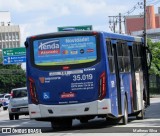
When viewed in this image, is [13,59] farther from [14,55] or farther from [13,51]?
[13,51]

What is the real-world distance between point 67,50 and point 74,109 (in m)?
1.77

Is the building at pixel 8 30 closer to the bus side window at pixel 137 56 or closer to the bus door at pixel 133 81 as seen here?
the bus side window at pixel 137 56

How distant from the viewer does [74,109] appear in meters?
19.1

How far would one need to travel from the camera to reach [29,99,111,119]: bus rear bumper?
18984 millimetres

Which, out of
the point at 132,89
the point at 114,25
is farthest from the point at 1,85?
the point at 132,89

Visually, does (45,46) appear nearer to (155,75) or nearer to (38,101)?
(38,101)

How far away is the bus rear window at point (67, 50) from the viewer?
19.3 meters

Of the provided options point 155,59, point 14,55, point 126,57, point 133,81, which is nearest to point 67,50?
point 126,57

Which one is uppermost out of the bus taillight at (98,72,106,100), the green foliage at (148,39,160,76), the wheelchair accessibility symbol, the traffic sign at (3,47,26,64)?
the bus taillight at (98,72,106,100)

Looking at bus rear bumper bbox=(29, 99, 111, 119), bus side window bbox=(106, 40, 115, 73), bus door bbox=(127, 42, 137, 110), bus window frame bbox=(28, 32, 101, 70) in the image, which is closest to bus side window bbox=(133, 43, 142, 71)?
bus door bbox=(127, 42, 137, 110)

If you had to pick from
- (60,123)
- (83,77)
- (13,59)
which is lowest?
(13,59)

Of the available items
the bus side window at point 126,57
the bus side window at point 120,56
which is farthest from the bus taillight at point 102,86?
the bus side window at point 126,57

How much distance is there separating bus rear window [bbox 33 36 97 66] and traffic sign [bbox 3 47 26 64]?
47783 millimetres

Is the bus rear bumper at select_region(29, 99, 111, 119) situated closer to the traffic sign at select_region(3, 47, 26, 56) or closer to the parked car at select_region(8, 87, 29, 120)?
the parked car at select_region(8, 87, 29, 120)
